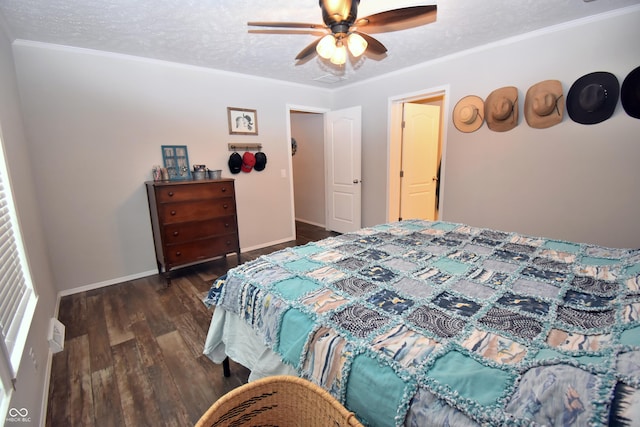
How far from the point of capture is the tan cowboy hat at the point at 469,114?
3092 mm

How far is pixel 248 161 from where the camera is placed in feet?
12.5

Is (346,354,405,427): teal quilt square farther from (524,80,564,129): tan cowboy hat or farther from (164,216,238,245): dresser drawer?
(524,80,564,129): tan cowboy hat

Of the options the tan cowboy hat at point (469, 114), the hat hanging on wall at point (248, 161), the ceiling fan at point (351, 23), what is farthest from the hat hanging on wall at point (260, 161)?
the tan cowboy hat at point (469, 114)

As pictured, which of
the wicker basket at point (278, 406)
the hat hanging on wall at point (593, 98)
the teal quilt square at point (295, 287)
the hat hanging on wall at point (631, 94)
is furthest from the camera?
the hat hanging on wall at point (593, 98)

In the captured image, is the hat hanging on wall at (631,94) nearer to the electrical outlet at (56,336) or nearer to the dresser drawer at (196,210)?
the dresser drawer at (196,210)

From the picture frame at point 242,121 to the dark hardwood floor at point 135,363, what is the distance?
2063 millimetres

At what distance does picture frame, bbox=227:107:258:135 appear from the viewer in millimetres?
3697

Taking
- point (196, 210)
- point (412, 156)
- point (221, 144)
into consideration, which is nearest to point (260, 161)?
point (221, 144)

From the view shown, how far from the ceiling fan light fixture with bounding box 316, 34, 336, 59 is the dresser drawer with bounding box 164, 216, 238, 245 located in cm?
217

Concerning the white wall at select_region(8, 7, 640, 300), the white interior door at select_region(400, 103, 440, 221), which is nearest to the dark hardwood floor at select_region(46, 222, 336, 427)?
the white wall at select_region(8, 7, 640, 300)

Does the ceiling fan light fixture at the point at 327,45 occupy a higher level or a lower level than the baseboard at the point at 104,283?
higher

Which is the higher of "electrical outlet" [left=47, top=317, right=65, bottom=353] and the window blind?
the window blind

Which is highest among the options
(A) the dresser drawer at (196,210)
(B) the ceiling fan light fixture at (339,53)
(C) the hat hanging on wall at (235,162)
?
(B) the ceiling fan light fixture at (339,53)

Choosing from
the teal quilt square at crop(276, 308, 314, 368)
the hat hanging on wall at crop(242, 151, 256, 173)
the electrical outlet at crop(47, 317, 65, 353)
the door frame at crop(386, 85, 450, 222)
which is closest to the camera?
the teal quilt square at crop(276, 308, 314, 368)
